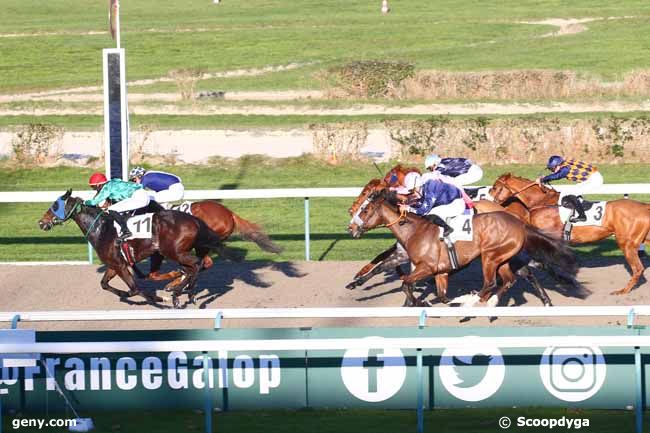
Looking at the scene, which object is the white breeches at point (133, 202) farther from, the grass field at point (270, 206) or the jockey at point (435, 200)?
the grass field at point (270, 206)

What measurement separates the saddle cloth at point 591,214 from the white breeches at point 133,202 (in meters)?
3.66

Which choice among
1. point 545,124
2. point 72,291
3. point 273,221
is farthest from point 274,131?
point 72,291

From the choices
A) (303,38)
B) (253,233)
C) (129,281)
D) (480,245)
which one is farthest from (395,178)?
(303,38)

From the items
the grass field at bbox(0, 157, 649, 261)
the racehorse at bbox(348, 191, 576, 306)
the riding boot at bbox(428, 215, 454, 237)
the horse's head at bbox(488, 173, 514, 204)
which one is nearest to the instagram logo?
the racehorse at bbox(348, 191, 576, 306)

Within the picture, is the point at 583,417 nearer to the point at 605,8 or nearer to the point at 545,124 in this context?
the point at 545,124

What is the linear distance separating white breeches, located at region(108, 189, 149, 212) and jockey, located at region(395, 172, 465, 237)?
2.17m

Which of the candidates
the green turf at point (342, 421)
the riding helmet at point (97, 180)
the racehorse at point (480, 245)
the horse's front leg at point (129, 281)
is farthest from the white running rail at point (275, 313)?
the riding helmet at point (97, 180)

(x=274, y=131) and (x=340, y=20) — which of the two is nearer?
(x=274, y=131)

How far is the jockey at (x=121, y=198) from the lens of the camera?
11.2 meters

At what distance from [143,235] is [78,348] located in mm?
3763

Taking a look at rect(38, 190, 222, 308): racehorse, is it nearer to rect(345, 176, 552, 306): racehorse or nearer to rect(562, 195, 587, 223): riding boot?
rect(345, 176, 552, 306): racehorse

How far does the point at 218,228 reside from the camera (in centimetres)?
1188

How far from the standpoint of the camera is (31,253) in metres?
14.2

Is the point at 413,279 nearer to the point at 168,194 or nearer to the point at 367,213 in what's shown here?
the point at 367,213
